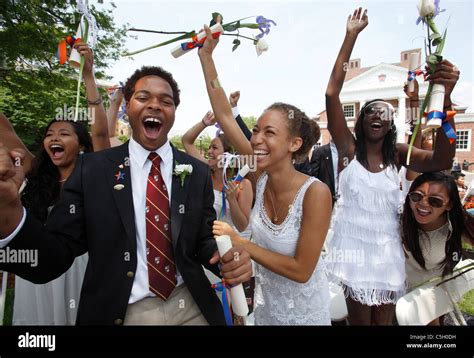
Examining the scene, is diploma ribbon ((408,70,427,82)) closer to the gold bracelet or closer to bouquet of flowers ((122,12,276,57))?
bouquet of flowers ((122,12,276,57))

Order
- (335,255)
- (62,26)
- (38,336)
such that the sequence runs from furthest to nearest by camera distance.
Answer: (62,26), (335,255), (38,336)

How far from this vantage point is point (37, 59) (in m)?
2.74

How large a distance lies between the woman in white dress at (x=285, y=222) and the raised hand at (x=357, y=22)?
0.75 m

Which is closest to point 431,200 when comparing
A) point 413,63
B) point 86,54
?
point 413,63

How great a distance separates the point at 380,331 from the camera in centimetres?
217

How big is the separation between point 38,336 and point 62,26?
2.33 m

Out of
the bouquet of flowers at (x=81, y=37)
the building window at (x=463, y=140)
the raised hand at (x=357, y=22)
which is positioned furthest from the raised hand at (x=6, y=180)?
the building window at (x=463, y=140)

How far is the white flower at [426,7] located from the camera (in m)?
1.91

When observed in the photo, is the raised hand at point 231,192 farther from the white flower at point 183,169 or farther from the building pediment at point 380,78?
the building pediment at point 380,78

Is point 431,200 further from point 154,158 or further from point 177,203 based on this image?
point 154,158

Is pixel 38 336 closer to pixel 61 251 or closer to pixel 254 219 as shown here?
pixel 61 251

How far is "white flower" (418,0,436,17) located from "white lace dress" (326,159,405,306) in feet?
3.34

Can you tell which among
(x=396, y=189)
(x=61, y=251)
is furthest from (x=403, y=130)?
(x=61, y=251)

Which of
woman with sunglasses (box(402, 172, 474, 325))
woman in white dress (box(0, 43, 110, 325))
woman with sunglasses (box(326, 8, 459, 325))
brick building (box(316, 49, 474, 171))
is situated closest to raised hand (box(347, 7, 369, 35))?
woman with sunglasses (box(326, 8, 459, 325))
